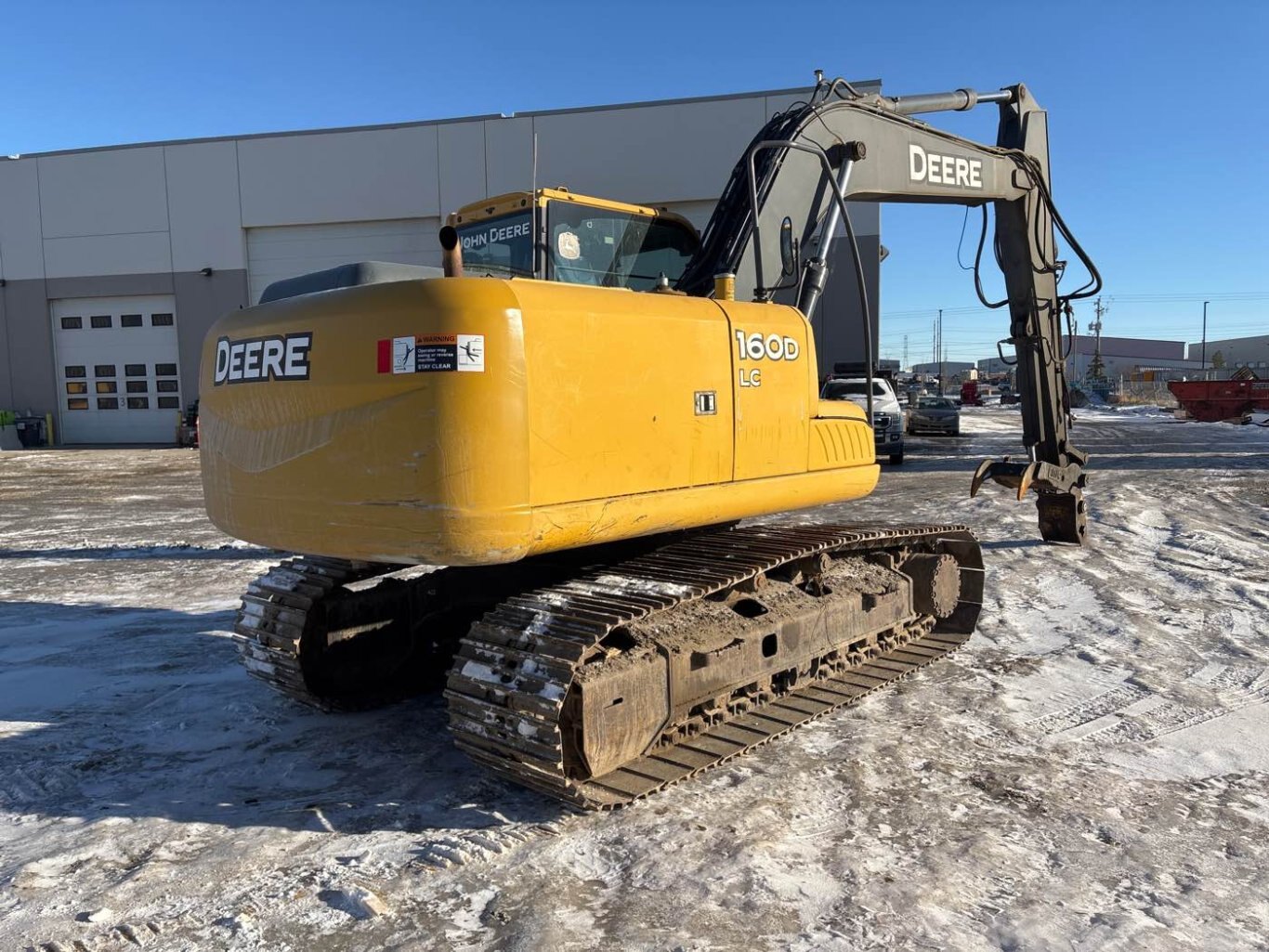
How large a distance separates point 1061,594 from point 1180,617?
877 millimetres

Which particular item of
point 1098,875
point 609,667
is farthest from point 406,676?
point 1098,875

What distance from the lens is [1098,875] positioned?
309 cm

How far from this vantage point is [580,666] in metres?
3.42

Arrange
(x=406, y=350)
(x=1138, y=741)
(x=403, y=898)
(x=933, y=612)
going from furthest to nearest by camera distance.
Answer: (x=933, y=612)
(x=1138, y=741)
(x=406, y=350)
(x=403, y=898)

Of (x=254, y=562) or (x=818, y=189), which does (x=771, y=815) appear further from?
(x=254, y=562)

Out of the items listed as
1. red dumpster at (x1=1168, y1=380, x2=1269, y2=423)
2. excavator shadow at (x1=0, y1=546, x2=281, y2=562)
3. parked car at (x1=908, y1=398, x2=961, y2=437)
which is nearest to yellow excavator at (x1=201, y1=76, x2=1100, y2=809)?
excavator shadow at (x1=0, y1=546, x2=281, y2=562)

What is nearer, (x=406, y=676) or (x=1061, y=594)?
(x=406, y=676)

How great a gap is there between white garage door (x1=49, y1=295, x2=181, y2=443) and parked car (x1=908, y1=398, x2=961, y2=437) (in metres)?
20.9

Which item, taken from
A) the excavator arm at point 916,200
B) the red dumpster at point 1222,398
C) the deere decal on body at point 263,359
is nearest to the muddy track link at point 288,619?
the deere decal on body at point 263,359

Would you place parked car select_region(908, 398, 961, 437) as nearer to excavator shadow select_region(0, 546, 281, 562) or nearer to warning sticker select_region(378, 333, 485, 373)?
excavator shadow select_region(0, 546, 281, 562)

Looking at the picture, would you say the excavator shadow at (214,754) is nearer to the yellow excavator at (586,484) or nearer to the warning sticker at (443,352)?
the yellow excavator at (586,484)

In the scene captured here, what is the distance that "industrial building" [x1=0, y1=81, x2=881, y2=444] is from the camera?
23391 millimetres

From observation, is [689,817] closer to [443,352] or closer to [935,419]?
[443,352]

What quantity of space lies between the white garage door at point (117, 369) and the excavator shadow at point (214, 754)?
2339 cm
